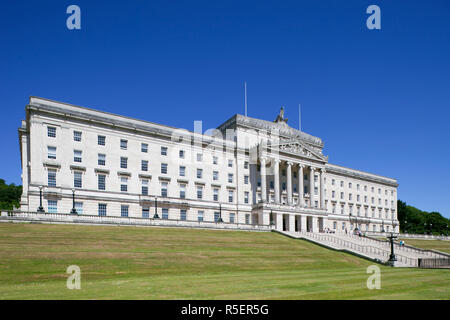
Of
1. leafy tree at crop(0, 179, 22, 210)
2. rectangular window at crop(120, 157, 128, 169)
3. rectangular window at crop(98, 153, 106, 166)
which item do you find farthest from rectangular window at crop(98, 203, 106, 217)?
leafy tree at crop(0, 179, 22, 210)

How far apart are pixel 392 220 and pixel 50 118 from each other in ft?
306

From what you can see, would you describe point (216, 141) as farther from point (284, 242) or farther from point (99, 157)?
point (284, 242)

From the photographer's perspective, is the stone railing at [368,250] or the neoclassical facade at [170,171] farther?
the neoclassical facade at [170,171]

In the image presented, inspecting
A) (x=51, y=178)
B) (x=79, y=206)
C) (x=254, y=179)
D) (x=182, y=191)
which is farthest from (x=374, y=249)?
(x=51, y=178)

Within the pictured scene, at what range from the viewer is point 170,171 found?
61.2 meters

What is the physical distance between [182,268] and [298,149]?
2018 inches

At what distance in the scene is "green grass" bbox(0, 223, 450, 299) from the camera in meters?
16.3

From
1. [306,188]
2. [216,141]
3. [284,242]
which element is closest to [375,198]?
[306,188]

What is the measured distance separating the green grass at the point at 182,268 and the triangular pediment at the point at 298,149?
26.4 m

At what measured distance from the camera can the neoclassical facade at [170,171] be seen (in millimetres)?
50719

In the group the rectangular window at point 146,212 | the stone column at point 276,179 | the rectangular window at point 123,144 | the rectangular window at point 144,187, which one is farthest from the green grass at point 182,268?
the stone column at point 276,179

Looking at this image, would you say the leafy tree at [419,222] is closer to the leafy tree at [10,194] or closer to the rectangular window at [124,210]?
the rectangular window at [124,210]

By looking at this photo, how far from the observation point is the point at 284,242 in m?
45.9

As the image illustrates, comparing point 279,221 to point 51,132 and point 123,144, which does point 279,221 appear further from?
Answer: point 51,132
